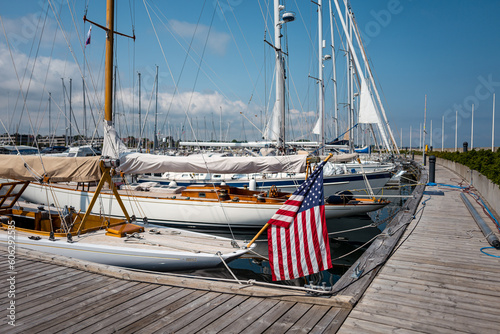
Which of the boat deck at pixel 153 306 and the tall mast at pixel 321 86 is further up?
the tall mast at pixel 321 86

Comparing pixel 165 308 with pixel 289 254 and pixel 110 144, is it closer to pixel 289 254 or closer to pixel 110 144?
pixel 289 254

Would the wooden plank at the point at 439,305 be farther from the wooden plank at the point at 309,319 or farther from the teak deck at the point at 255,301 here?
the wooden plank at the point at 309,319

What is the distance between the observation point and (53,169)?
8656 mm

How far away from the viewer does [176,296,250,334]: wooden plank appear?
391 centimetres

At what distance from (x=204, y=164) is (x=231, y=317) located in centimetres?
674

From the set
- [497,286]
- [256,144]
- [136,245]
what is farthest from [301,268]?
[256,144]

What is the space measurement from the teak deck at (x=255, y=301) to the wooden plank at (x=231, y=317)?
0.01 m

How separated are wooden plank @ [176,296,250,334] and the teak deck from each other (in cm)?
1

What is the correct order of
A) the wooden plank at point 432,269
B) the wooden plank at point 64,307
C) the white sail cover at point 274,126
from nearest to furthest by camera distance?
the wooden plank at point 64,307 < the wooden plank at point 432,269 < the white sail cover at point 274,126

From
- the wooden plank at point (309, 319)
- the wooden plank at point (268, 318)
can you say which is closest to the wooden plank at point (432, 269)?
the wooden plank at point (309, 319)

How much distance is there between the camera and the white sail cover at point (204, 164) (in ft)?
32.9

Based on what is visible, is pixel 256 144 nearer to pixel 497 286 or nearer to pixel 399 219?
pixel 399 219

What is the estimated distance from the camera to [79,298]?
4734 mm

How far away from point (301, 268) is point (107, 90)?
273 inches
